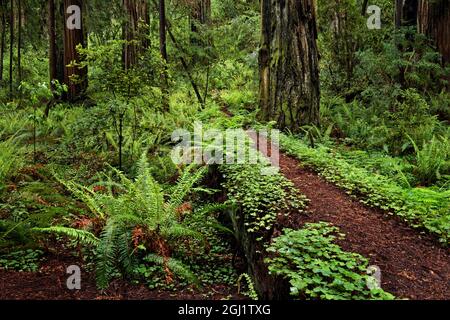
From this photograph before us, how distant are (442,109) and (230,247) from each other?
7.57 metres

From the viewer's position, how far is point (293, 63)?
8047mm

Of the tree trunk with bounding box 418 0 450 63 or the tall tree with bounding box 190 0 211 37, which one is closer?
the tree trunk with bounding box 418 0 450 63

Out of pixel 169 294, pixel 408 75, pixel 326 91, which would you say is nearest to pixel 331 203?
pixel 169 294

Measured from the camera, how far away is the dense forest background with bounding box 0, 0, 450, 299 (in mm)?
3678

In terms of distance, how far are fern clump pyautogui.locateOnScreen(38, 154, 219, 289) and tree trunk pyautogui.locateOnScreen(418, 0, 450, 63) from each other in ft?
28.8

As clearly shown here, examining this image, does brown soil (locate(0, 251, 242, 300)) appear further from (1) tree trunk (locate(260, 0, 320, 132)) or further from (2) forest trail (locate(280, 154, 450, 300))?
(1) tree trunk (locate(260, 0, 320, 132))

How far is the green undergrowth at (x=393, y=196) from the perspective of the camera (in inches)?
157

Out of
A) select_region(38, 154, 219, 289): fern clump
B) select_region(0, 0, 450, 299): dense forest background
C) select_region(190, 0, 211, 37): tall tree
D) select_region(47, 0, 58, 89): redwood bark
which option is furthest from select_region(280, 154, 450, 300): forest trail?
select_region(190, 0, 211, 37): tall tree

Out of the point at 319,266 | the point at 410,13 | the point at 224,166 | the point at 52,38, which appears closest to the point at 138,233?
the point at 319,266

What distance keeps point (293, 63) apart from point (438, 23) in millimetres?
4978

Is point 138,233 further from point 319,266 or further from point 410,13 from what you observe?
point 410,13

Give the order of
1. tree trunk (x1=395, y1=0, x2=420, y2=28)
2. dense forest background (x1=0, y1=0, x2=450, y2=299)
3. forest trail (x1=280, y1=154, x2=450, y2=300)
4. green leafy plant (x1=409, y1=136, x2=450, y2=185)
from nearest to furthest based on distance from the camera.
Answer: forest trail (x1=280, y1=154, x2=450, y2=300), dense forest background (x1=0, y1=0, x2=450, y2=299), green leafy plant (x1=409, y1=136, x2=450, y2=185), tree trunk (x1=395, y1=0, x2=420, y2=28)

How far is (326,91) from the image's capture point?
39.8ft

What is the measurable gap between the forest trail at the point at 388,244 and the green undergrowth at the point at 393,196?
0.38 feet
